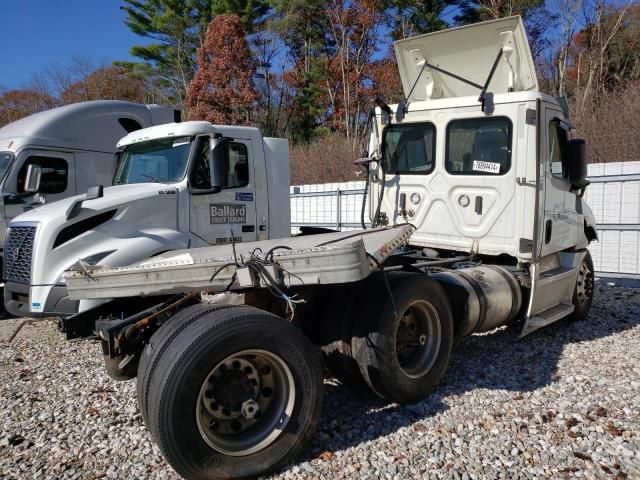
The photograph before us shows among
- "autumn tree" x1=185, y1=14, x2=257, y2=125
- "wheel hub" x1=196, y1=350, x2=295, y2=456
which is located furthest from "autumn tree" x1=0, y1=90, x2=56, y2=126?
Answer: "wheel hub" x1=196, y1=350, x2=295, y2=456

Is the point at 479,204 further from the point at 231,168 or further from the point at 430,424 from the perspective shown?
the point at 231,168

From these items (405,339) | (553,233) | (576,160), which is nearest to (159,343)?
(405,339)

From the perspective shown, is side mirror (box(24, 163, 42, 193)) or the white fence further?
the white fence

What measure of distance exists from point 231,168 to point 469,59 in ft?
10.6

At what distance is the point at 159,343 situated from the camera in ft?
10.5

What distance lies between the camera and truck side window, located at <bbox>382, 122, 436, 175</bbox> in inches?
243

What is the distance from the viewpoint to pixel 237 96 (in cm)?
2902

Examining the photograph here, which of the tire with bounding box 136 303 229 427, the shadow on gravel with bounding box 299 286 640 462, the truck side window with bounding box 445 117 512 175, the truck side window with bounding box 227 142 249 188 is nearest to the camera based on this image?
the tire with bounding box 136 303 229 427

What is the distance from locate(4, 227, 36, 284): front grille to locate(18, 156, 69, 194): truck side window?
3.29 metres

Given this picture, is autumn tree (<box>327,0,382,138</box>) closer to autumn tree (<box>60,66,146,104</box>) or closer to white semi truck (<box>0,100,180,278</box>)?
autumn tree (<box>60,66,146,104</box>)

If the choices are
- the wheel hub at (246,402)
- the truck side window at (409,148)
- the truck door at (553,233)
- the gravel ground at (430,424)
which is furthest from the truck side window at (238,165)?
the wheel hub at (246,402)

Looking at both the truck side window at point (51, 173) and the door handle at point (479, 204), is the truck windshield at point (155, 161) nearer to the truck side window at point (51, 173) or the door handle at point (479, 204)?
the truck side window at point (51, 173)

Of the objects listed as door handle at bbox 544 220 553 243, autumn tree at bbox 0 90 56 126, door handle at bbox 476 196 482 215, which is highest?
autumn tree at bbox 0 90 56 126

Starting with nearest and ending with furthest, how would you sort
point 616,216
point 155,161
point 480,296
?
point 480,296, point 155,161, point 616,216
